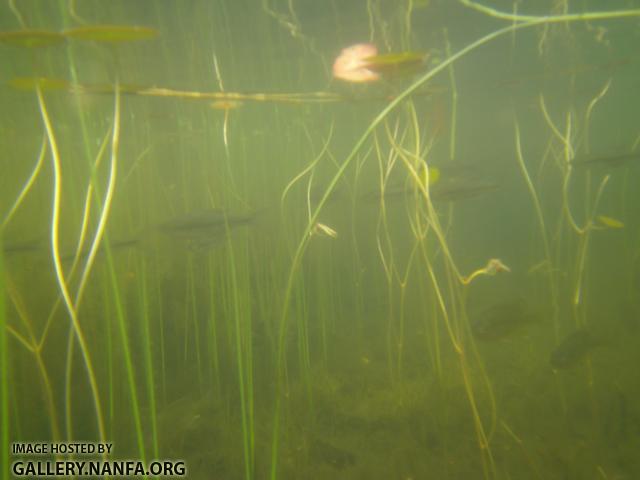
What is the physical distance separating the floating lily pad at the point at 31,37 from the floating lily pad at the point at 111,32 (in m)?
0.24

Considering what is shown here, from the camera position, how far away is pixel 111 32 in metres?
2.62

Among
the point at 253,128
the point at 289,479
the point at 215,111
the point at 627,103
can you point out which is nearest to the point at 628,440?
the point at 289,479

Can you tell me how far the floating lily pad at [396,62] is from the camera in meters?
3.64

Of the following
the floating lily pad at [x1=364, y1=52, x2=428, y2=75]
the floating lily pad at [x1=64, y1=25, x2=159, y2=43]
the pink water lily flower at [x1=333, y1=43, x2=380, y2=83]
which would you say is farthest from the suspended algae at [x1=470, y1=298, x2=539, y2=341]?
the pink water lily flower at [x1=333, y1=43, x2=380, y2=83]

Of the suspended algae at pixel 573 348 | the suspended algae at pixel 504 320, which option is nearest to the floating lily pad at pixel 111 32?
the suspended algae at pixel 504 320

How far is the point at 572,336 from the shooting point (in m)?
4.00

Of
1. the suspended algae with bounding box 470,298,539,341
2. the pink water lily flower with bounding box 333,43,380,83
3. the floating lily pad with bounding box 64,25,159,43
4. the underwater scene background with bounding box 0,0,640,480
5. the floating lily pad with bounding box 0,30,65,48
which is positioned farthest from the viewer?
the pink water lily flower with bounding box 333,43,380,83

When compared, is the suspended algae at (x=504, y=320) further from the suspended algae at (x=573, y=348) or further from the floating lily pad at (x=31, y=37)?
the floating lily pad at (x=31, y=37)

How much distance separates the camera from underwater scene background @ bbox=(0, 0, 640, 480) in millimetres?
2988

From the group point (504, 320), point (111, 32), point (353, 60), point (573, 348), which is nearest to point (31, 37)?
point (111, 32)

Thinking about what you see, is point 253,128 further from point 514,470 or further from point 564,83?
point 514,470

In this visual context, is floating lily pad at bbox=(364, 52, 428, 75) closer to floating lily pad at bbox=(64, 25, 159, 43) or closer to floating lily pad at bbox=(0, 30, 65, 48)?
floating lily pad at bbox=(64, 25, 159, 43)

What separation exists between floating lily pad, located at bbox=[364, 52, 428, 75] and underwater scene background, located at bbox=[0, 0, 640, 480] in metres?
0.04

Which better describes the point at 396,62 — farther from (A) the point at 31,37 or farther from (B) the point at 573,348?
(B) the point at 573,348
